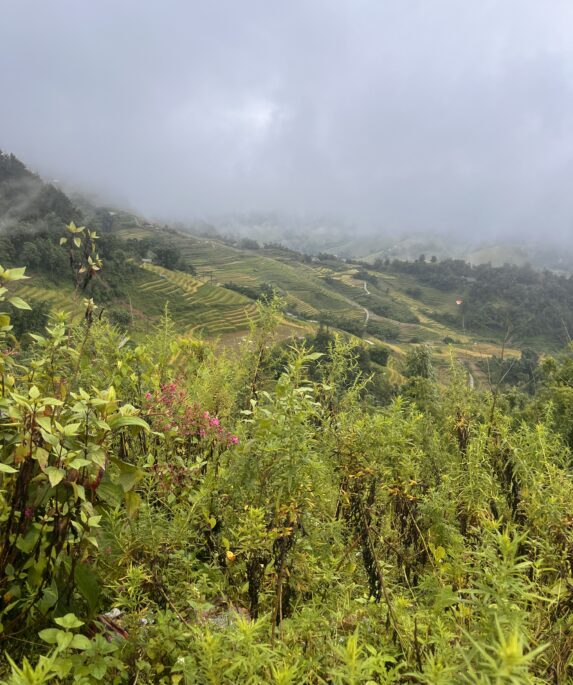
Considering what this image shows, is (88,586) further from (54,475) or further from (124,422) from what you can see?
(124,422)

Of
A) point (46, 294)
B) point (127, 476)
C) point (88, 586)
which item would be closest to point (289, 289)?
point (46, 294)

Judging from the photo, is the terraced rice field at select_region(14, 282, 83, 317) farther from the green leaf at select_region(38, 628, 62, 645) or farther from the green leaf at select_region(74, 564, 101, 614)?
the green leaf at select_region(38, 628, 62, 645)

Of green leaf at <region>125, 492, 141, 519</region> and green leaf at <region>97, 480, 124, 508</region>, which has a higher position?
green leaf at <region>97, 480, 124, 508</region>

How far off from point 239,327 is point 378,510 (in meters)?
68.6

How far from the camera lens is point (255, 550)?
92.2 inches

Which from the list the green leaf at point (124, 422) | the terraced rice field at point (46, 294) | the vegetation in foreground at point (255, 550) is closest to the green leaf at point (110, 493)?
the vegetation in foreground at point (255, 550)

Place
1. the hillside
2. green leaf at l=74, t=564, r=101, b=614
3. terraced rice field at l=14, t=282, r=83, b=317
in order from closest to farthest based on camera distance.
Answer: green leaf at l=74, t=564, r=101, b=614 → terraced rice field at l=14, t=282, r=83, b=317 → the hillside

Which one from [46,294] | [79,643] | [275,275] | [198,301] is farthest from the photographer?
[275,275]

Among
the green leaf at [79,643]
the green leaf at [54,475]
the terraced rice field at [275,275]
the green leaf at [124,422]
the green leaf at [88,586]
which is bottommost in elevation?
the green leaf at [88,586]

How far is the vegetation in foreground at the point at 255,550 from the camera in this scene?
1748 mm

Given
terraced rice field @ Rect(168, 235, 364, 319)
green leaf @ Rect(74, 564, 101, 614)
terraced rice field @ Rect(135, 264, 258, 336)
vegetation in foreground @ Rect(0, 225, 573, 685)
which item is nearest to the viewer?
vegetation in foreground @ Rect(0, 225, 573, 685)

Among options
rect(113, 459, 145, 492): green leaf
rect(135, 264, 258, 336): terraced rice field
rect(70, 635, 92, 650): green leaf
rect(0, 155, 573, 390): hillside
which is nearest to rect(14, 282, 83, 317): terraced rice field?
rect(0, 155, 573, 390): hillside

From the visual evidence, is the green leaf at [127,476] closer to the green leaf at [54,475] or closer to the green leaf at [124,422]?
the green leaf at [124,422]

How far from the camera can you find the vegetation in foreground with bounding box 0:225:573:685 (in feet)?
5.74
